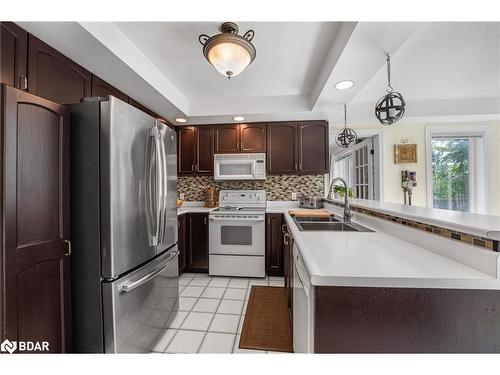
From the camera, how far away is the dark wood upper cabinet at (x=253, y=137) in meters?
3.14

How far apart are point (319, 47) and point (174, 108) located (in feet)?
5.75

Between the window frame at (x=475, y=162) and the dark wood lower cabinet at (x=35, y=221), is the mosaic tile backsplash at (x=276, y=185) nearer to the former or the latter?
the window frame at (x=475, y=162)

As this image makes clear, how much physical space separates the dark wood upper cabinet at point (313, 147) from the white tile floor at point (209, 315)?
162cm

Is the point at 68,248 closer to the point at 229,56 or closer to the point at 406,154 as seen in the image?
the point at 229,56

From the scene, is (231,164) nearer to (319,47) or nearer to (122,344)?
(319,47)

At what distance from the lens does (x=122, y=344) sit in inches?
48.9

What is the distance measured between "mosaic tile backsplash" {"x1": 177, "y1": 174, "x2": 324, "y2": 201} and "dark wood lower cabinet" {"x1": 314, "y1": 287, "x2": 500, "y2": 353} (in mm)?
2577

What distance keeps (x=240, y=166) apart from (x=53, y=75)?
213cm

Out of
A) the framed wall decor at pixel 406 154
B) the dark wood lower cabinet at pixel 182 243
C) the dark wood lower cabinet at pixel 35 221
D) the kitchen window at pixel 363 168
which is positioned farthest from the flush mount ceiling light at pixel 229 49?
the framed wall decor at pixel 406 154

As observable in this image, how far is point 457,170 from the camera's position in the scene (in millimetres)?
3836

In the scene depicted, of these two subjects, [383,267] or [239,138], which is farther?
[239,138]

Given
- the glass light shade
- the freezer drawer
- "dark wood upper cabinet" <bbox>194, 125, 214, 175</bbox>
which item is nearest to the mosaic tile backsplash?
"dark wood upper cabinet" <bbox>194, 125, 214, 175</bbox>

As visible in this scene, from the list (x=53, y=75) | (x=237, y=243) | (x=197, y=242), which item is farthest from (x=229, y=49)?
(x=197, y=242)

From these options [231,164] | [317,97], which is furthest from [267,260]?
[317,97]
